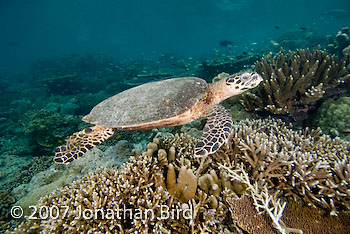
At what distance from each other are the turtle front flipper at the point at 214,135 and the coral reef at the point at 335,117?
8.83 feet

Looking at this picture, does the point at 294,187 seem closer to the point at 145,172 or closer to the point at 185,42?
the point at 145,172

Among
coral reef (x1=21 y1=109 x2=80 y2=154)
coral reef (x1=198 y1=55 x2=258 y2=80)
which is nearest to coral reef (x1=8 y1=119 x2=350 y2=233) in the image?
coral reef (x1=21 y1=109 x2=80 y2=154)

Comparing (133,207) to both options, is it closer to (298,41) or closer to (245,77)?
(245,77)

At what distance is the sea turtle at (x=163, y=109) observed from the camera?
3080 millimetres

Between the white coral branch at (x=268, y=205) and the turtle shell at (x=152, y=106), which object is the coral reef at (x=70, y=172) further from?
the white coral branch at (x=268, y=205)

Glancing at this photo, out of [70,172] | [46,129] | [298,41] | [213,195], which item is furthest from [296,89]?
[298,41]

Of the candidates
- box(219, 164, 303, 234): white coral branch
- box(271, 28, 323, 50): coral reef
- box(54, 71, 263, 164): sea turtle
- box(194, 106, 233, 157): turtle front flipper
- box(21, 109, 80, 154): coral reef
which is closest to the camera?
box(219, 164, 303, 234): white coral branch

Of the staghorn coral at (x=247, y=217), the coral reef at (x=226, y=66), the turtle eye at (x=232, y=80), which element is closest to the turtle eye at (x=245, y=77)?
the turtle eye at (x=232, y=80)

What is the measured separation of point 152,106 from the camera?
321cm

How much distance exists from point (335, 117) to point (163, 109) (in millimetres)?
4067

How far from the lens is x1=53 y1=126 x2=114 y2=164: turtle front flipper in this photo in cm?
334

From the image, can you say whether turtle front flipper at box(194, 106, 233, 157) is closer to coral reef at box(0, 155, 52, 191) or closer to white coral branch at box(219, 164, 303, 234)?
white coral branch at box(219, 164, 303, 234)

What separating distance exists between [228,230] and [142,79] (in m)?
12.8

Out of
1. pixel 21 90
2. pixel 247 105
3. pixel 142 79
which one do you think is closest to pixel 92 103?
pixel 142 79
